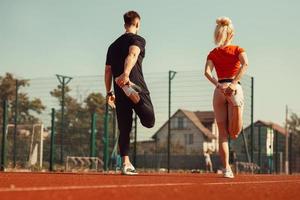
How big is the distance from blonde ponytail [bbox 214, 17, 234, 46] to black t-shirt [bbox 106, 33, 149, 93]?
873 mm

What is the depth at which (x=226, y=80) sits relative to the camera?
6.75 metres

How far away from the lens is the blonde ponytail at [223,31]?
274 inches

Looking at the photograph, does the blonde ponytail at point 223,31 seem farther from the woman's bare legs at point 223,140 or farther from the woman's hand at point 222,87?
the woman's bare legs at point 223,140

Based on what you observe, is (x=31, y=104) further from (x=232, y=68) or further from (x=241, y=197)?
(x=241, y=197)

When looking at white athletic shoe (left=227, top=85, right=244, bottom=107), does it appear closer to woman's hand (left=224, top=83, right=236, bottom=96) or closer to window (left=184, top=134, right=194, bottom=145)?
woman's hand (left=224, top=83, right=236, bottom=96)

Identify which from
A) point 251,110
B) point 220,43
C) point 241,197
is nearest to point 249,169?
point 251,110

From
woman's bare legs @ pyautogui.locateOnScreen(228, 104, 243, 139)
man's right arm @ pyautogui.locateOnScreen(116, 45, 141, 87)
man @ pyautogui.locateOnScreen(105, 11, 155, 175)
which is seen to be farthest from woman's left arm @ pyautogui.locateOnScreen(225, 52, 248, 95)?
man's right arm @ pyautogui.locateOnScreen(116, 45, 141, 87)

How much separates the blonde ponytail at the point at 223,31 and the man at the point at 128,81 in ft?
2.87

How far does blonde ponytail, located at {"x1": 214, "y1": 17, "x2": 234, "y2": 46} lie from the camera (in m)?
6.96

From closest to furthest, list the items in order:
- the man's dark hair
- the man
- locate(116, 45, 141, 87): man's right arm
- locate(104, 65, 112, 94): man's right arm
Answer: locate(116, 45, 141, 87): man's right arm
the man
the man's dark hair
locate(104, 65, 112, 94): man's right arm

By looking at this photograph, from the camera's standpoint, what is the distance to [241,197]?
11.3 feet

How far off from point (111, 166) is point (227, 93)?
999cm

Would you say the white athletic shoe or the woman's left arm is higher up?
the woman's left arm

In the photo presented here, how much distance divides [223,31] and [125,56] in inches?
46.1
